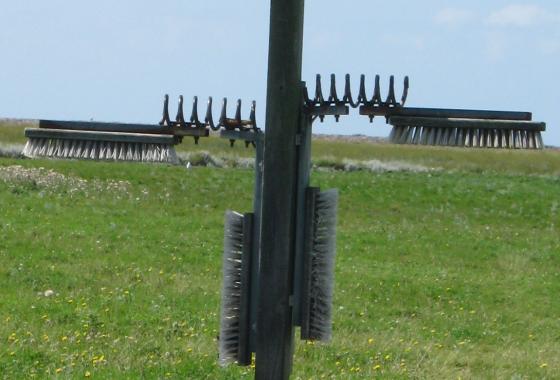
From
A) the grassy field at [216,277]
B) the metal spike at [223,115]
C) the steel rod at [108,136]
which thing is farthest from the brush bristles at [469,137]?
the grassy field at [216,277]

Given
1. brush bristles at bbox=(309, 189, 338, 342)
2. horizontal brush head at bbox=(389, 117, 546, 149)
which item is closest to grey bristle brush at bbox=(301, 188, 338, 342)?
brush bristles at bbox=(309, 189, 338, 342)

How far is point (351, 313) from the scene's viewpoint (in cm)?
Answer: 1294

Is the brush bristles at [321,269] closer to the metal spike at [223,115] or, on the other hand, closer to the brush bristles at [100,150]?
the metal spike at [223,115]

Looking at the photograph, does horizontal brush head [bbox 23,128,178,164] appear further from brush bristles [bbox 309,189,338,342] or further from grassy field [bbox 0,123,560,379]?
grassy field [bbox 0,123,560,379]

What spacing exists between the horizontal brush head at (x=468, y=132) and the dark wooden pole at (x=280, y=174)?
0.42 metres

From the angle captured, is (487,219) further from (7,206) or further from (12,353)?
(12,353)

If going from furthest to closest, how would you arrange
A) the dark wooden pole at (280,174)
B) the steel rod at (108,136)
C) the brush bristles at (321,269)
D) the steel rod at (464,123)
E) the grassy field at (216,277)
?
the grassy field at (216,277) → the steel rod at (108,136) → the brush bristles at (321,269) → the dark wooden pole at (280,174) → the steel rod at (464,123)

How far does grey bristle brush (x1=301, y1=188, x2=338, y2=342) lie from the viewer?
16.1ft

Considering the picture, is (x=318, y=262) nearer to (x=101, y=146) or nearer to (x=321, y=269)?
(x=321, y=269)

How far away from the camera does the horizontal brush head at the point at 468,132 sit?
464cm

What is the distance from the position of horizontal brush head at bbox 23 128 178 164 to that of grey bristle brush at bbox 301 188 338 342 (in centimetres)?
64

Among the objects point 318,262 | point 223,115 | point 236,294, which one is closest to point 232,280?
point 236,294

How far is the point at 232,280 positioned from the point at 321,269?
0.40 m

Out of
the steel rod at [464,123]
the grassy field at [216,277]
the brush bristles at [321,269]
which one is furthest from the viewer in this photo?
the grassy field at [216,277]
